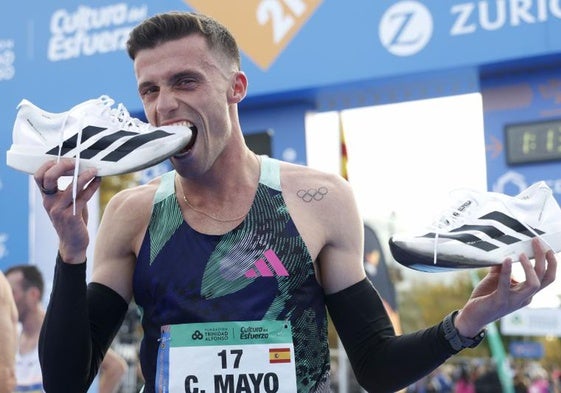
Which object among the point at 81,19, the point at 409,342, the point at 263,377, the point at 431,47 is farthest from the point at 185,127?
the point at 81,19

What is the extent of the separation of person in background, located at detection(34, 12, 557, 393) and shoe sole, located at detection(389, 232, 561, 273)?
0.12 m

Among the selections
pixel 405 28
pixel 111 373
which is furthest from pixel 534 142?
pixel 111 373

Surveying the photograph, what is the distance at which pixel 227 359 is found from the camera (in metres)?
2.04

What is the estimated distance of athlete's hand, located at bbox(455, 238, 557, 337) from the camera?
181cm

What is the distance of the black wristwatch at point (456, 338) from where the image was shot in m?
1.97

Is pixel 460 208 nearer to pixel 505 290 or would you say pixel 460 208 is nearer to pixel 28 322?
pixel 505 290

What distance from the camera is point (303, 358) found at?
6.85 feet

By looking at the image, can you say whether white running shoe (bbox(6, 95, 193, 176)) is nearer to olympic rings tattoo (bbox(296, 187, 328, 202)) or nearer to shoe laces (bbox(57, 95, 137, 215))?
shoe laces (bbox(57, 95, 137, 215))

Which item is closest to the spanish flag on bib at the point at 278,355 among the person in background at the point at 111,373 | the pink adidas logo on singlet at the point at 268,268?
the pink adidas logo on singlet at the point at 268,268

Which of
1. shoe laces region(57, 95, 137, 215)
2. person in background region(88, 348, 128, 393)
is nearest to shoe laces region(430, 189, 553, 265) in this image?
shoe laces region(57, 95, 137, 215)

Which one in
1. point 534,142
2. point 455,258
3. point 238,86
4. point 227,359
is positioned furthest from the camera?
point 534,142

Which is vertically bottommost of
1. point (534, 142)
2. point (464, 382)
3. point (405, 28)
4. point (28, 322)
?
point (464, 382)

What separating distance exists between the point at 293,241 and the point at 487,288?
0.50m

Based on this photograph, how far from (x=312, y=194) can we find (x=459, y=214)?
0.47m
